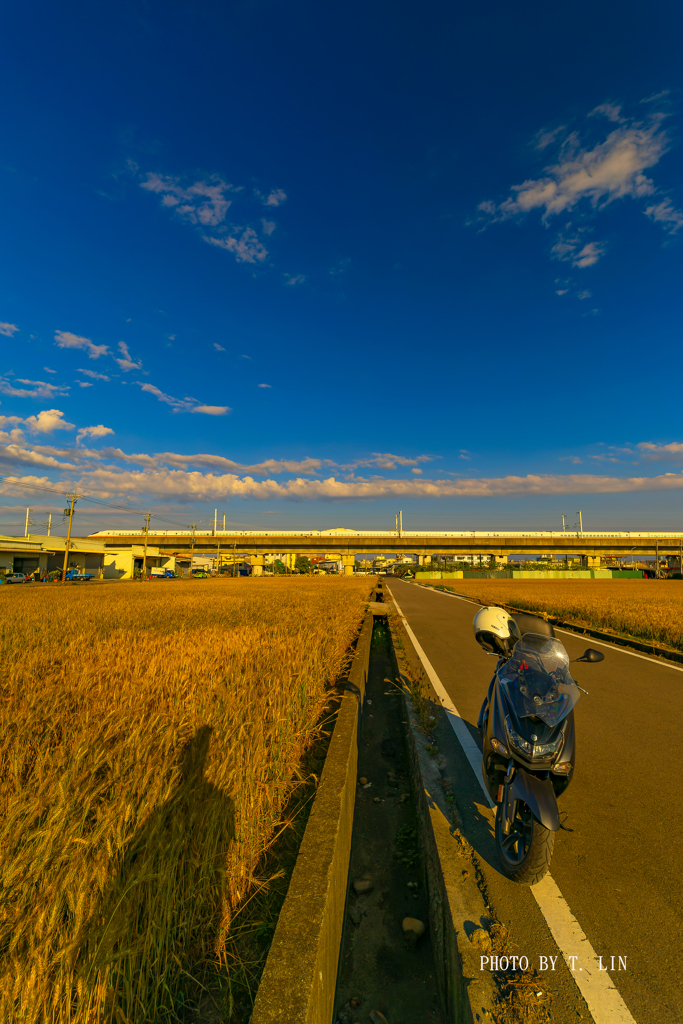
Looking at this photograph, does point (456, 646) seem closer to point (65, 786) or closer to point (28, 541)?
point (65, 786)

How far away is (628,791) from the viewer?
392cm

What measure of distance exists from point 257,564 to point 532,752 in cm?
12828

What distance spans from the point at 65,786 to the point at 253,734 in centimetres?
124

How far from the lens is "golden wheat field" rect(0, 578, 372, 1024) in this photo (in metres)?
1.56

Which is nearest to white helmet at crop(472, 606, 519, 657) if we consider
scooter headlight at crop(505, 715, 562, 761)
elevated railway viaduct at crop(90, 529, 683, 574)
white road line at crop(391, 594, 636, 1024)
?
scooter headlight at crop(505, 715, 562, 761)

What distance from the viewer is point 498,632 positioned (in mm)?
3436

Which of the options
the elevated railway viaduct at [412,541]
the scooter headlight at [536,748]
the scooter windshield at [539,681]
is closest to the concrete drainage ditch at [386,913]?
the scooter headlight at [536,748]

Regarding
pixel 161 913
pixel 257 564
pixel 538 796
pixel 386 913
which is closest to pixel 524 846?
pixel 538 796

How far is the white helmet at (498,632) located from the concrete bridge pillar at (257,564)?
354 ft

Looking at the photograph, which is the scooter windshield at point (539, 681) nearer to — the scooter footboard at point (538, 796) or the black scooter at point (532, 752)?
the black scooter at point (532, 752)

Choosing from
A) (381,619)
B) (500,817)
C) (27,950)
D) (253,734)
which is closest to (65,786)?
(27,950)

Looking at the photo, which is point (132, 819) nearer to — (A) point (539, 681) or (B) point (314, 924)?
(B) point (314, 924)

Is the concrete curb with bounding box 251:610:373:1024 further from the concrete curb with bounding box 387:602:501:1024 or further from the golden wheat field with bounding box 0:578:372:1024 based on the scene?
the concrete curb with bounding box 387:602:501:1024

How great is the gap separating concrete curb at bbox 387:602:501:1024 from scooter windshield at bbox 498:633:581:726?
99 centimetres
